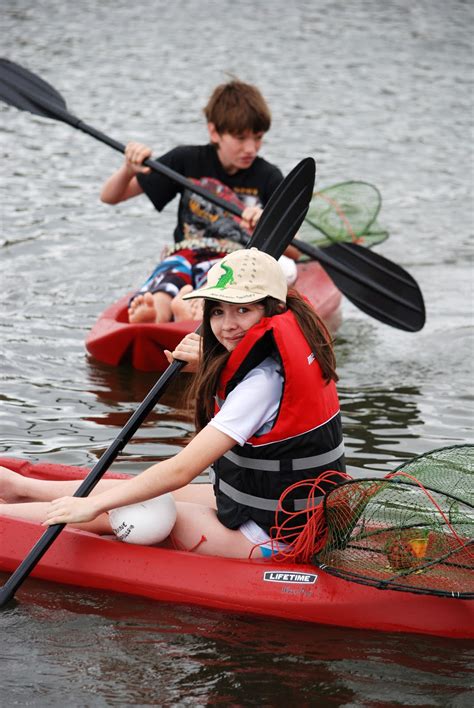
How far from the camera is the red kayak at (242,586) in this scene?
366 centimetres

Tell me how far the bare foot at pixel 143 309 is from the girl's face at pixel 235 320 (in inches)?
91.7

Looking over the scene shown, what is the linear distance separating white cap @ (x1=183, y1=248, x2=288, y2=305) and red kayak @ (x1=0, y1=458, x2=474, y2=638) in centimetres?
82

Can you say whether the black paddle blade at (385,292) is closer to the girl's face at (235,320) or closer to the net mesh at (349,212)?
the net mesh at (349,212)

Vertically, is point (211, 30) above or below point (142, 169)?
below

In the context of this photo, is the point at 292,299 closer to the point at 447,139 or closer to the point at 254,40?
the point at 447,139

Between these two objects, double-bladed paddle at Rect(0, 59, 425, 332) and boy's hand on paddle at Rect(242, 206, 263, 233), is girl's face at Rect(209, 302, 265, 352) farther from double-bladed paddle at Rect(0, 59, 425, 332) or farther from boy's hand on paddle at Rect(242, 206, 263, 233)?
double-bladed paddle at Rect(0, 59, 425, 332)

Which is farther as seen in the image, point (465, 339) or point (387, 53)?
point (387, 53)

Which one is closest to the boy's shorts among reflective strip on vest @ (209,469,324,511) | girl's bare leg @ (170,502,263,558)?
girl's bare leg @ (170,502,263,558)

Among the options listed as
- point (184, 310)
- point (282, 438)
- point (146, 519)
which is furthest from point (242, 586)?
point (184, 310)

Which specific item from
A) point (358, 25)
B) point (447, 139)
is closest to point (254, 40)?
point (358, 25)

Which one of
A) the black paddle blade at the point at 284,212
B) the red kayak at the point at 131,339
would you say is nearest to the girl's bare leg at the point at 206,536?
the black paddle blade at the point at 284,212

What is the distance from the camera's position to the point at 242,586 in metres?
3.72

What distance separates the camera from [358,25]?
66.2 feet

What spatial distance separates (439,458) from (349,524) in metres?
0.38
